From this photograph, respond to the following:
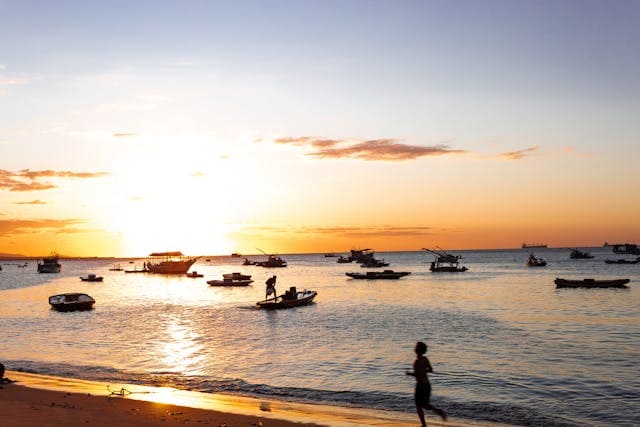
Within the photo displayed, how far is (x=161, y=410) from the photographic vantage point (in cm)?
1761

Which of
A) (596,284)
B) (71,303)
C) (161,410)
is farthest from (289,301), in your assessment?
(596,284)

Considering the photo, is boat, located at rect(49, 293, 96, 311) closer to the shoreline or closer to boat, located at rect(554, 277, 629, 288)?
the shoreline

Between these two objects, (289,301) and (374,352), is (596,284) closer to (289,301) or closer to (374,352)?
(289,301)

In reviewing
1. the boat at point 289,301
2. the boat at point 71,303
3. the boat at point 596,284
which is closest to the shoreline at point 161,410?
the boat at point 289,301

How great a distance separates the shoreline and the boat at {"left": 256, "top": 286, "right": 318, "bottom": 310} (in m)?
34.5

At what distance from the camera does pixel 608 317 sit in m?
47.9

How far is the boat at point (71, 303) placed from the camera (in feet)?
191

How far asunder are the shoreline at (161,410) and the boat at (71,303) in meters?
39.0

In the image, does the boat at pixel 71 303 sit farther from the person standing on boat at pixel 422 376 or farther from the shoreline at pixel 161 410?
the person standing on boat at pixel 422 376

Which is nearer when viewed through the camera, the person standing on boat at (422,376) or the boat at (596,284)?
the person standing on boat at (422,376)

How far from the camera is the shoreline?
16125mm

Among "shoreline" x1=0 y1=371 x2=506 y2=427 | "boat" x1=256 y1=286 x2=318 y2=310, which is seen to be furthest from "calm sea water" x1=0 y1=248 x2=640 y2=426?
"shoreline" x1=0 y1=371 x2=506 y2=427

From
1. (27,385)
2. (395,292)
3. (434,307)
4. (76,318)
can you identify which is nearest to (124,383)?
(27,385)

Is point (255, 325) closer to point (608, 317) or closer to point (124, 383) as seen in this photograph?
point (124, 383)
